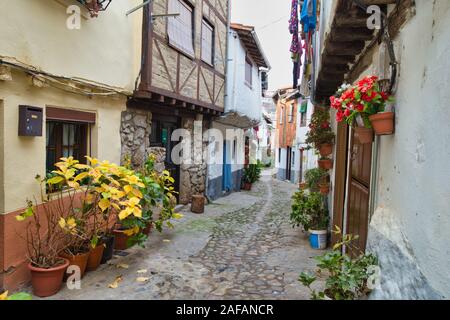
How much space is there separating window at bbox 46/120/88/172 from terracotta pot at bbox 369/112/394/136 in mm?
4020

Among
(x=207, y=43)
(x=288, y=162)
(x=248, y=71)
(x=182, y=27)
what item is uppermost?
(x=248, y=71)

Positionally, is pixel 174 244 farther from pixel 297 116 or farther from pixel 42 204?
pixel 297 116

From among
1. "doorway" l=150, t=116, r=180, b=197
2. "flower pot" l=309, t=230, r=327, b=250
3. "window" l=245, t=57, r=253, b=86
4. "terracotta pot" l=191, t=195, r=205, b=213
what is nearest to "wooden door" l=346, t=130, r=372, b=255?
"flower pot" l=309, t=230, r=327, b=250

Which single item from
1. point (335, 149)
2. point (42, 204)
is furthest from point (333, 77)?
point (42, 204)

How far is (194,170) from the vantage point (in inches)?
368

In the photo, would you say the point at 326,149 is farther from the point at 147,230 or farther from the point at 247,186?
the point at 247,186

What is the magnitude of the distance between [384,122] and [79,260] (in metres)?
3.67

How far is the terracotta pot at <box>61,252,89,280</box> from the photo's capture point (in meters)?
3.93

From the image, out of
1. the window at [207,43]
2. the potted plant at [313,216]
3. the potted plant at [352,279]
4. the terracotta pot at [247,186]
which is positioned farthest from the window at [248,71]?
the potted plant at [352,279]

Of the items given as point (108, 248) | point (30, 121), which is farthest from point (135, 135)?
point (30, 121)

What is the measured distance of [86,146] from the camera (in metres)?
5.12
